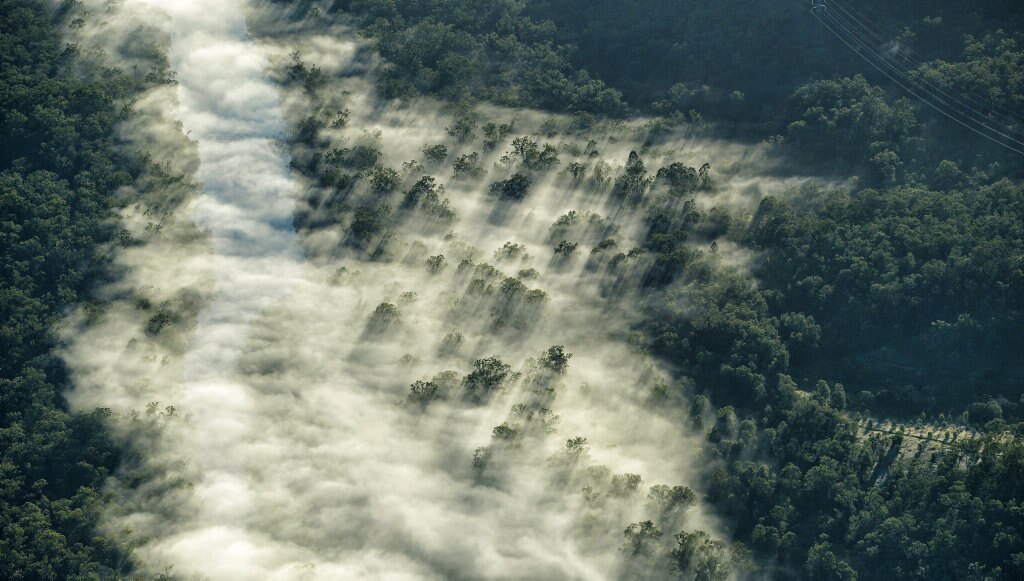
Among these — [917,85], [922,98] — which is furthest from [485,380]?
[917,85]

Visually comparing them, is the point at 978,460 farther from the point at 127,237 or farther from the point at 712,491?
the point at 127,237

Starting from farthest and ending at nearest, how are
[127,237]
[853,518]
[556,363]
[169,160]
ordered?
[169,160] < [127,237] < [556,363] < [853,518]

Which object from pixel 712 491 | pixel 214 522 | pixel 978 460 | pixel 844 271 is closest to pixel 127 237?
pixel 214 522

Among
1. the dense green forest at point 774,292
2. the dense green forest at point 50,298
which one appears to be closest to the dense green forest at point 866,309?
the dense green forest at point 774,292

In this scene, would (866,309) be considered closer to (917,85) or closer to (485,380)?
(917,85)

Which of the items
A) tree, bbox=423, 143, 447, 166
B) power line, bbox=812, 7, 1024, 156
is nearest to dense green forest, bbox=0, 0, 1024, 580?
tree, bbox=423, 143, 447, 166

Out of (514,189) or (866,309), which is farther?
(514,189)
